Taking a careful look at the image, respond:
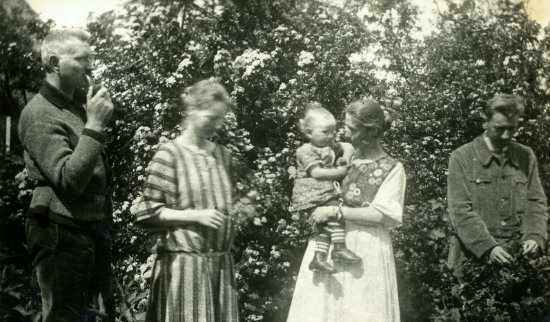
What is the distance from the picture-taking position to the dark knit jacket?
229 centimetres

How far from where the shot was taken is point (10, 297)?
11.5ft

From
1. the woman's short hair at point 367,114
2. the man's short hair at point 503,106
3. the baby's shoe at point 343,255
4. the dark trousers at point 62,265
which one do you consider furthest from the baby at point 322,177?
the dark trousers at point 62,265

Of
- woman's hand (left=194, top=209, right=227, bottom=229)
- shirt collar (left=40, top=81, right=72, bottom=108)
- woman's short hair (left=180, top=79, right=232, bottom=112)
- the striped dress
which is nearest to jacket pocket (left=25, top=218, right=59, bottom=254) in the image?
the striped dress

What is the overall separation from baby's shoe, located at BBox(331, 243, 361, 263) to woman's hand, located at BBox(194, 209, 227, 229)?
2.52 ft

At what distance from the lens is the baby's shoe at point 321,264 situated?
306cm

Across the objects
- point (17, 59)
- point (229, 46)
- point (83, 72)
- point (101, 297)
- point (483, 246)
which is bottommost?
point (101, 297)

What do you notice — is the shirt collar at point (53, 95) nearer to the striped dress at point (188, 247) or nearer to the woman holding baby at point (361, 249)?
the striped dress at point (188, 247)

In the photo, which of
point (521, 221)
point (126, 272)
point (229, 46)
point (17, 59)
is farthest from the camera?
point (229, 46)

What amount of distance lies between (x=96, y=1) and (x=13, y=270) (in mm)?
1785

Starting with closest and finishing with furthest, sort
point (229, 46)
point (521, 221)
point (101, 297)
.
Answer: point (101, 297)
point (521, 221)
point (229, 46)

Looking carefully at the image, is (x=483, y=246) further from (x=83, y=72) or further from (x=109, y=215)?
(x=83, y=72)

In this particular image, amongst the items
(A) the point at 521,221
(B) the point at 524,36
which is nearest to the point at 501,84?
(B) the point at 524,36

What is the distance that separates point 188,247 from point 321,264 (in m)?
0.78

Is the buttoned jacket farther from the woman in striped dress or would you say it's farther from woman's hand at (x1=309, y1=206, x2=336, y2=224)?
the woman in striped dress
